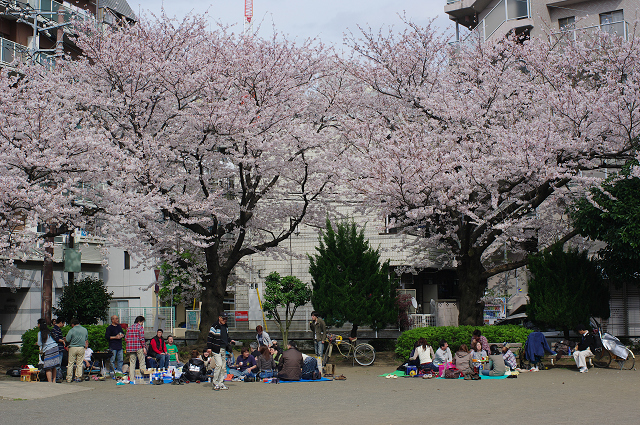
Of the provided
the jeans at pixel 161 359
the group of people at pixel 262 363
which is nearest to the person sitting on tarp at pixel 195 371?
the group of people at pixel 262 363

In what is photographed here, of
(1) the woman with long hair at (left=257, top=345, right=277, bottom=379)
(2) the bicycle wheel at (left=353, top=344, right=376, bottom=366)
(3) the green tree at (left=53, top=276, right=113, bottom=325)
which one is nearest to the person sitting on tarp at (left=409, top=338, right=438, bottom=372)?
(2) the bicycle wheel at (left=353, top=344, right=376, bottom=366)

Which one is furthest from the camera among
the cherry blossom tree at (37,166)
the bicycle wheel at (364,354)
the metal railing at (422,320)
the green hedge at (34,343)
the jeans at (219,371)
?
the metal railing at (422,320)

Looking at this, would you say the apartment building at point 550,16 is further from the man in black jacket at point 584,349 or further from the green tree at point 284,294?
the man in black jacket at point 584,349

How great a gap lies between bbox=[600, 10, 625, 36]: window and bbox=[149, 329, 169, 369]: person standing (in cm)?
2564

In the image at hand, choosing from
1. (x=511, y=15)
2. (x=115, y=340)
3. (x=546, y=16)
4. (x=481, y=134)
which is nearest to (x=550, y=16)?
(x=546, y=16)

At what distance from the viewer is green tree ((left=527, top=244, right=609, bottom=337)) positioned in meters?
20.6

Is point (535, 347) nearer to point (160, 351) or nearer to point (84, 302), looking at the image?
point (160, 351)

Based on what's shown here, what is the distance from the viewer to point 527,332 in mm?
19547

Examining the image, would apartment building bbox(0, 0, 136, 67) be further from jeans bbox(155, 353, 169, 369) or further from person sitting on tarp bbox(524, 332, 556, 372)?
person sitting on tarp bbox(524, 332, 556, 372)

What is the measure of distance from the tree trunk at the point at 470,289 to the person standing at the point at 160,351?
9839mm

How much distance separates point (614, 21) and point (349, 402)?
92.0ft

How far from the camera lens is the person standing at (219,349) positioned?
1504 cm

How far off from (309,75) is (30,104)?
10.5 meters

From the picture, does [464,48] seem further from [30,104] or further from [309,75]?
[30,104]
